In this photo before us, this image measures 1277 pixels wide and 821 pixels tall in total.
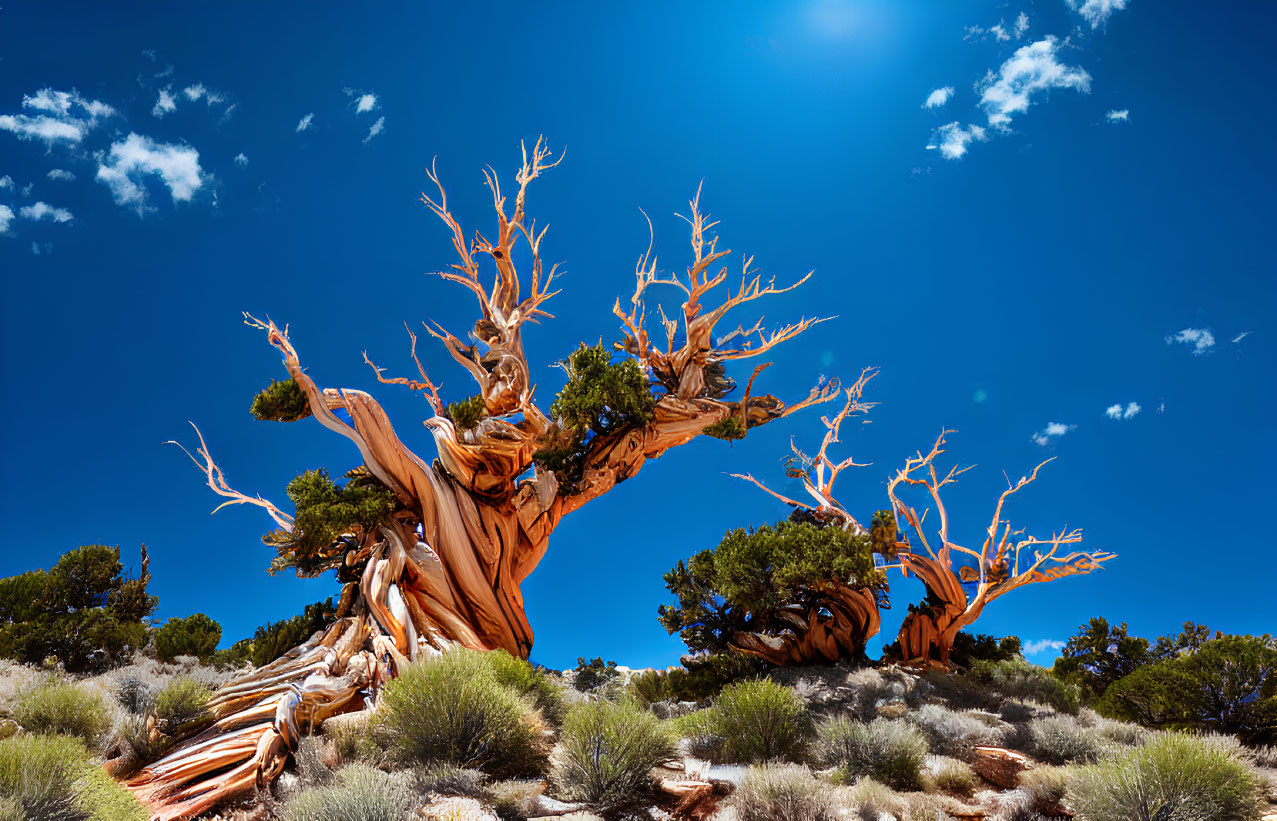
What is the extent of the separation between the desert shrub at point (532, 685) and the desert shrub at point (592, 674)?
5.72m

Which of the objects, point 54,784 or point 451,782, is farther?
point 451,782

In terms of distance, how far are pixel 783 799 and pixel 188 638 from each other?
43.8 ft

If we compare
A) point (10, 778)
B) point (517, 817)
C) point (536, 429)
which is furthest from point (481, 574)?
point (10, 778)

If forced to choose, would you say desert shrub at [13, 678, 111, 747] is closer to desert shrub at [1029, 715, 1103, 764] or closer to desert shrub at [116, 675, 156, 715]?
desert shrub at [116, 675, 156, 715]

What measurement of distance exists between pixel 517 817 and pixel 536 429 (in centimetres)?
809

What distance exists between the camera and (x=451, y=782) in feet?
18.9

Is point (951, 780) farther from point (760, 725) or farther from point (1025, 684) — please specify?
point (1025, 684)

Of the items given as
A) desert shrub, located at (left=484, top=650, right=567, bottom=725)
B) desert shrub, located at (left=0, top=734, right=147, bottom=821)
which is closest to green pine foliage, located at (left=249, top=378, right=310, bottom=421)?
desert shrub, located at (left=484, top=650, right=567, bottom=725)

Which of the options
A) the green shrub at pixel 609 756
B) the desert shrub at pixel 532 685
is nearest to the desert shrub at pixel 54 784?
the green shrub at pixel 609 756

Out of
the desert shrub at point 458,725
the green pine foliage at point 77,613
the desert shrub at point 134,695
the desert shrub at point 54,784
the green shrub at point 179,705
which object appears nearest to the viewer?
the desert shrub at point 54,784

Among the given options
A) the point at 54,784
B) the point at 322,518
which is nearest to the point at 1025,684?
the point at 322,518

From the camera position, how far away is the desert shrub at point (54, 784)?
4.34m

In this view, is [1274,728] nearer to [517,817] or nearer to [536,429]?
[517,817]

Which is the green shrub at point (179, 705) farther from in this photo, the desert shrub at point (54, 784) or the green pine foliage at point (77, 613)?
the green pine foliage at point (77, 613)
